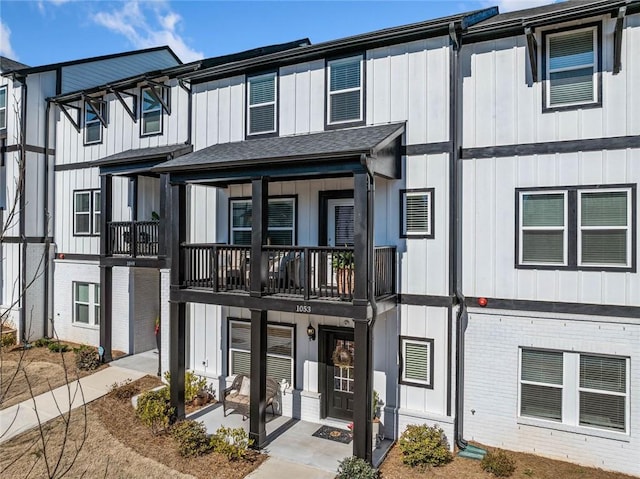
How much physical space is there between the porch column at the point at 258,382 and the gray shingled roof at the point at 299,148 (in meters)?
3.42

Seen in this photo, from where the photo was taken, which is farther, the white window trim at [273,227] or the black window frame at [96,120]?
the black window frame at [96,120]

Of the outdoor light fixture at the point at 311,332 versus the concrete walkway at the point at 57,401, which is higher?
the outdoor light fixture at the point at 311,332

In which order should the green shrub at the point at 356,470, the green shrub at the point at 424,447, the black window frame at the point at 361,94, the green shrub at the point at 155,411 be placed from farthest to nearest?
the black window frame at the point at 361,94
the green shrub at the point at 155,411
the green shrub at the point at 424,447
the green shrub at the point at 356,470

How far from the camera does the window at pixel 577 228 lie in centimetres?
838

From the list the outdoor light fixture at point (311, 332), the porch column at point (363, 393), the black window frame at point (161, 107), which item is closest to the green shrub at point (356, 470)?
the porch column at point (363, 393)

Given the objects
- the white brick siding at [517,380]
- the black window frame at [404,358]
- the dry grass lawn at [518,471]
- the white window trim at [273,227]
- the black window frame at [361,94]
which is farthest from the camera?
the white window trim at [273,227]

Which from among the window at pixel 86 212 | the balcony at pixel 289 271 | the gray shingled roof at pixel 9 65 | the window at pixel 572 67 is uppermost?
the gray shingled roof at pixel 9 65

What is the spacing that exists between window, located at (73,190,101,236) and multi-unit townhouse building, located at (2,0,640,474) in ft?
20.1

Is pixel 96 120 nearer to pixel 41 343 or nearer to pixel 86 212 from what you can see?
pixel 86 212

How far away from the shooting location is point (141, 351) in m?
15.6

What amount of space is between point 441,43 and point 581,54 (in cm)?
274

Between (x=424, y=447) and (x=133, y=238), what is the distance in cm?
1008

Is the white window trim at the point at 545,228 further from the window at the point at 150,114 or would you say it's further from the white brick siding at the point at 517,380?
the window at the point at 150,114

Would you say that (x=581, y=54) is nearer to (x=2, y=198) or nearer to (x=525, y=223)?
(x=525, y=223)
